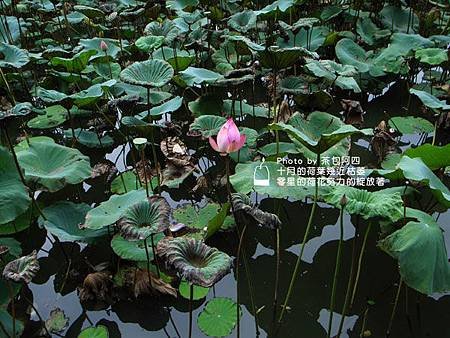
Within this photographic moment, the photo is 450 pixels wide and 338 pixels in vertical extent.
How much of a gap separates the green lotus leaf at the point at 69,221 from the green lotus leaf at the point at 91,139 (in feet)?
2.66

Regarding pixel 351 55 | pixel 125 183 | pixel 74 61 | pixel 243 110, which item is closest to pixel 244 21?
pixel 351 55

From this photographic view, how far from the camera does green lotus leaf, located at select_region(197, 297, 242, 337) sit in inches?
68.4

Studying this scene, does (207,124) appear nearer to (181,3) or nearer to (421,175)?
(421,175)

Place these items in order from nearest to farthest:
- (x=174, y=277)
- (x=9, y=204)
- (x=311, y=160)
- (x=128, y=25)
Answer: (x=9, y=204) → (x=174, y=277) → (x=311, y=160) → (x=128, y=25)

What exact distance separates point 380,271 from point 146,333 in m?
0.94

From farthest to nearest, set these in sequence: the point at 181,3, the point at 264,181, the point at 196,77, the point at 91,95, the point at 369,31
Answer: the point at 181,3
the point at 369,31
the point at 196,77
the point at 91,95
the point at 264,181

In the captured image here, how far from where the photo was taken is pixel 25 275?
138 centimetres

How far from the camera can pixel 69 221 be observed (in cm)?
198

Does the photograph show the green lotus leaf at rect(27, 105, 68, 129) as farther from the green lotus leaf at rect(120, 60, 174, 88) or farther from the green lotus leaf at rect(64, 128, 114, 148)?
the green lotus leaf at rect(120, 60, 174, 88)

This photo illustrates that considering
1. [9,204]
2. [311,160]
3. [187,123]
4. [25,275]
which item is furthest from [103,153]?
[25,275]

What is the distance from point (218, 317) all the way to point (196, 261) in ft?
1.53

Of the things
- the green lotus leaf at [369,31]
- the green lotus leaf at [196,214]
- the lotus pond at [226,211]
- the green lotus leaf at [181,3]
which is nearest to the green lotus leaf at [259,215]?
the lotus pond at [226,211]

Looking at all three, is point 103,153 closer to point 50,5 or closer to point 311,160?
point 311,160

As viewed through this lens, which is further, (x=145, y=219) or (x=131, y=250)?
(x=131, y=250)
